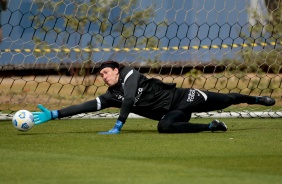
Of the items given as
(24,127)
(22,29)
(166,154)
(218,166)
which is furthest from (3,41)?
(218,166)

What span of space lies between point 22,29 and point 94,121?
77.2 inches

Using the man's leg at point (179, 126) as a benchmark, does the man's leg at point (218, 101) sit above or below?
above

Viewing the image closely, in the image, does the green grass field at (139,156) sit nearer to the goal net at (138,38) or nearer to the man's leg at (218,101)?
the man's leg at (218,101)

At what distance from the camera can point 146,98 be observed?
376 inches

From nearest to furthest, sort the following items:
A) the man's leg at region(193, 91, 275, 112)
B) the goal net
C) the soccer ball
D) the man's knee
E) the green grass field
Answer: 1. the green grass field
2. the soccer ball
3. the man's knee
4. the man's leg at region(193, 91, 275, 112)
5. the goal net

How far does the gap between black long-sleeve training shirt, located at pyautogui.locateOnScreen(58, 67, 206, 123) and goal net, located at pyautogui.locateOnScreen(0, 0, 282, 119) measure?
9.48 feet

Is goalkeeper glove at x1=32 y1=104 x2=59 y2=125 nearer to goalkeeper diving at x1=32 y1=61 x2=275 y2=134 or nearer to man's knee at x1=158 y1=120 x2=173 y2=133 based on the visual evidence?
goalkeeper diving at x1=32 y1=61 x2=275 y2=134

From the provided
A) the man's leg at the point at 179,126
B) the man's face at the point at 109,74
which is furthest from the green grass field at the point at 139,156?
the man's face at the point at 109,74

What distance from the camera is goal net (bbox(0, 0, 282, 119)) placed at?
519 inches

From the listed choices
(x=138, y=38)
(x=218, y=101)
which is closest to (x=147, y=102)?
(x=218, y=101)

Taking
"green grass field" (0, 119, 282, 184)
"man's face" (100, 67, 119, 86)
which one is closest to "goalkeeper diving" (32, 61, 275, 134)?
"man's face" (100, 67, 119, 86)

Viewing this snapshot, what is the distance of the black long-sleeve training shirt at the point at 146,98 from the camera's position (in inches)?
372

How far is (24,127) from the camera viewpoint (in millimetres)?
9336

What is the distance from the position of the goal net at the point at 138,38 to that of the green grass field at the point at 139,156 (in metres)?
2.88
